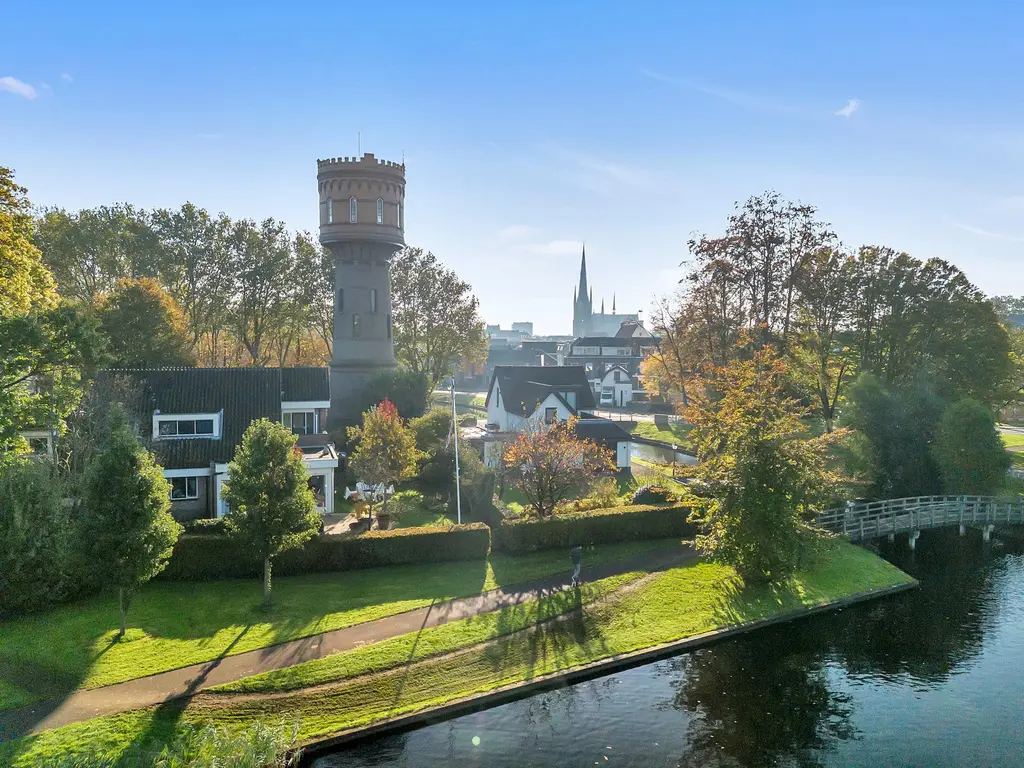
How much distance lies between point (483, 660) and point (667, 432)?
48.5 meters

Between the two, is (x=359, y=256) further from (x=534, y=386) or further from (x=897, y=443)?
(x=897, y=443)

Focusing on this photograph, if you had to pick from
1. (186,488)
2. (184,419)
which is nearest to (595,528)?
(186,488)

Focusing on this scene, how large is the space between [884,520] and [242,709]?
99.3 ft

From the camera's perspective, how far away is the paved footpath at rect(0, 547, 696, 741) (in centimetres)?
1541

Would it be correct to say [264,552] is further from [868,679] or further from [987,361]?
[987,361]

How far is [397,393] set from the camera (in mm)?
45656

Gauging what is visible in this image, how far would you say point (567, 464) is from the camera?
31312mm

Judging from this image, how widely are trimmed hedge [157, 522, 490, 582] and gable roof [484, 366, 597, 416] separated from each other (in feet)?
90.6

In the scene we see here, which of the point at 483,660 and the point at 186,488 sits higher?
the point at 186,488

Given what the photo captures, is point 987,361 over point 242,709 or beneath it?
over

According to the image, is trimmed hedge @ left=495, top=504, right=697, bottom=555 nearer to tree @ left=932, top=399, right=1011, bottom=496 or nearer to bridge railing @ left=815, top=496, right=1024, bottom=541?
bridge railing @ left=815, top=496, right=1024, bottom=541

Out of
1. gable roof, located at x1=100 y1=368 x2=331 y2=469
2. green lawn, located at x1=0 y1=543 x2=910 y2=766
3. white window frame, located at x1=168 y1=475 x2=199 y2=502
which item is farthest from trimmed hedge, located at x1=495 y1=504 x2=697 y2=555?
white window frame, located at x1=168 y1=475 x2=199 y2=502

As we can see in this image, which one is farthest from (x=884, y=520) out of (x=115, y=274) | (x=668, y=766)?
(x=115, y=274)

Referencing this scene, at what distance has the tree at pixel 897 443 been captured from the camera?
3856 cm
